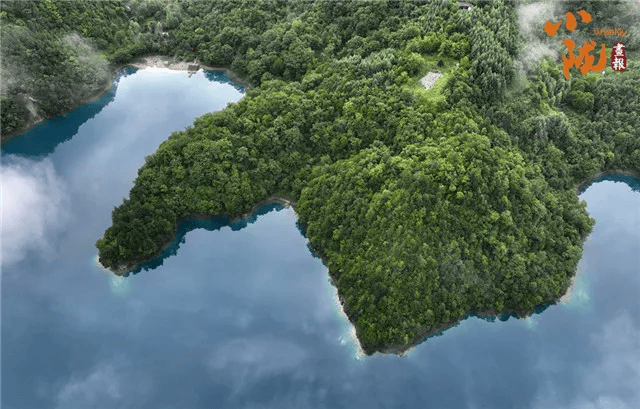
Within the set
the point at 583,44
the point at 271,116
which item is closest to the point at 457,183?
the point at 271,116

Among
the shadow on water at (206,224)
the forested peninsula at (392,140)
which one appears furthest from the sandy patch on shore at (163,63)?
the shadow on water at (206,224)

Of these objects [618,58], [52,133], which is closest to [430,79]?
[618,58]

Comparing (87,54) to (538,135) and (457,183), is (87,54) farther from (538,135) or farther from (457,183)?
(538,135)

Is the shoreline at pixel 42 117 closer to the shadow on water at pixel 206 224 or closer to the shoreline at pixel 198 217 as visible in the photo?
the shoreline at pixel 198 217

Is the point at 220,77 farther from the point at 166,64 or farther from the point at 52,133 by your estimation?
the point at 52,133

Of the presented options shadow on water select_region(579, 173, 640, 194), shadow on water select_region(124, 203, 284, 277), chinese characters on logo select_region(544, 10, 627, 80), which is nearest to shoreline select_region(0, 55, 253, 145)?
shadow on water select_region(124, 203, 284, 277)
